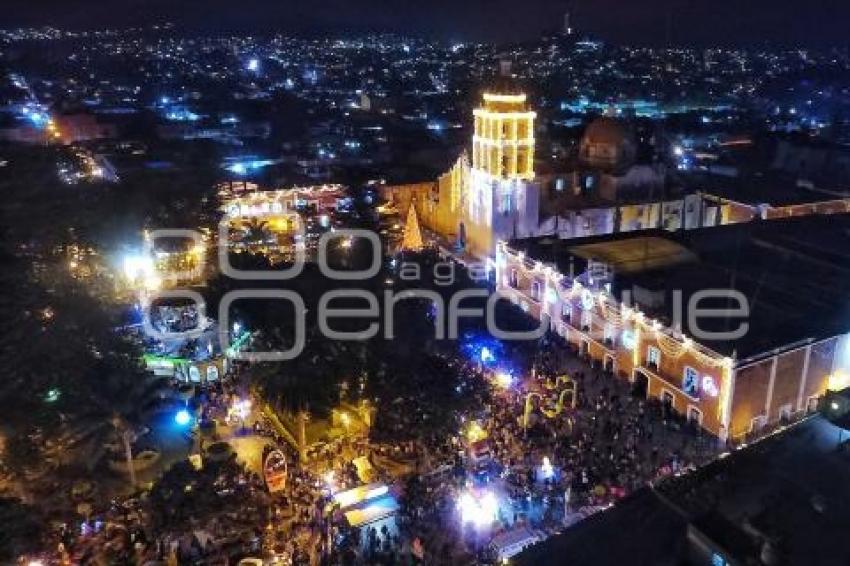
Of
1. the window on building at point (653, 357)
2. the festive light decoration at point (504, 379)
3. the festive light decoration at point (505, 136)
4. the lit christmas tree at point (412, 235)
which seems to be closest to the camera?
the window on building at point (653, 357)

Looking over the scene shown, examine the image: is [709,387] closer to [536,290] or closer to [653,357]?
[653,357]

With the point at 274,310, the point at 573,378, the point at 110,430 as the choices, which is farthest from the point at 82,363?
the point at 573,378

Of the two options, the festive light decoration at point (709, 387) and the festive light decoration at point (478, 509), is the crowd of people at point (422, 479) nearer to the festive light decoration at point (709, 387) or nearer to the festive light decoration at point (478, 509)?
the festive light decoration at point (478, 509)

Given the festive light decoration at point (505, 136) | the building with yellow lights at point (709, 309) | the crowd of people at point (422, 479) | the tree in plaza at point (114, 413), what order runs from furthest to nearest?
1. the festive light decoration at point (505, 136)
2. the building with yellow lights at point (709, 309)
3. the tree in plaza at point (114, 413)
4. the crowd of people at point (422, 479)

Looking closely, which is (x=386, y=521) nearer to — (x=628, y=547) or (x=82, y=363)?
(x=628, y=547)

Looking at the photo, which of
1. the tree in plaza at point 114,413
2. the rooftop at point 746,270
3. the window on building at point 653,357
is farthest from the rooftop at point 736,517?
the tree in plaza at point 114,413

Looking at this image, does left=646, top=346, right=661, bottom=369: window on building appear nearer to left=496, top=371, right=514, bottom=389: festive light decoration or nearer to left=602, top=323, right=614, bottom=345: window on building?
left=602, top=323, right=614, bottom=345: window on building

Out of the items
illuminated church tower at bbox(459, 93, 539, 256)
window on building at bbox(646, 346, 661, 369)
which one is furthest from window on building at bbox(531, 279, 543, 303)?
window on building at bbox(646, 346, 661, 369)
